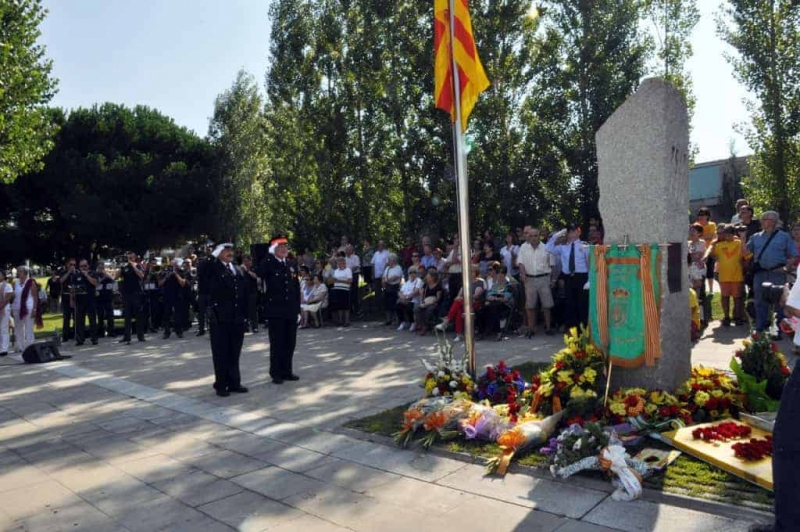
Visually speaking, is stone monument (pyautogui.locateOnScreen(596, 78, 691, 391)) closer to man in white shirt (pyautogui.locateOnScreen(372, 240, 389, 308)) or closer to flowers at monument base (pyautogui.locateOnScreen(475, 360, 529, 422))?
flowers at monument base (pyautogui.locateOnScreen(475, 360, 529, 422))

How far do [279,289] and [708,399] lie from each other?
18.2 ft

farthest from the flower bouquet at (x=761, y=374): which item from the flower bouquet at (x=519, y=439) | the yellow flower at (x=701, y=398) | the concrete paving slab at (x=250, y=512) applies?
the concrete paving slab at (x=250, y=512)

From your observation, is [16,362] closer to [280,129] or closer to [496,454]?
[496,454]

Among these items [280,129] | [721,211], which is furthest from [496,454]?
[721,211]

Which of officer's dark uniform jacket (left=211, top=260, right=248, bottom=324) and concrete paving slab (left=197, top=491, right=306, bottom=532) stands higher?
officer's dark uniform jacket (left=211, top=260, right=248, bottom=324)

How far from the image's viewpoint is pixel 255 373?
9.69 m

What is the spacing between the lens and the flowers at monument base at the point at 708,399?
5473mm

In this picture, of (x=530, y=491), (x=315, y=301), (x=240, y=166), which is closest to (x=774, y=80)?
(x=315, y=301)

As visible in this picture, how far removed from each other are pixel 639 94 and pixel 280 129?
874 inches

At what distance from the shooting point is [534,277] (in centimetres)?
1167

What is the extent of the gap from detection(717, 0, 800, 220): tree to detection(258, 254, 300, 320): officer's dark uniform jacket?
51.7ft

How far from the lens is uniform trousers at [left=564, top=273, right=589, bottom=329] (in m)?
10.8

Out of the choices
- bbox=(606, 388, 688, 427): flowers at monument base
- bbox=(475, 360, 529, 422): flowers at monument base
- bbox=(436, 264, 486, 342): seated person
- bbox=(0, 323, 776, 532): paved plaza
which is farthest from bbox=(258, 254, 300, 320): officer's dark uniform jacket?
bbox=(606, 388, 688, 427): flowers at monument base

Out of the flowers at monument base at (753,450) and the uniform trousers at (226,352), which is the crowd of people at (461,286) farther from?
the flowers at monument base at (753,450)
